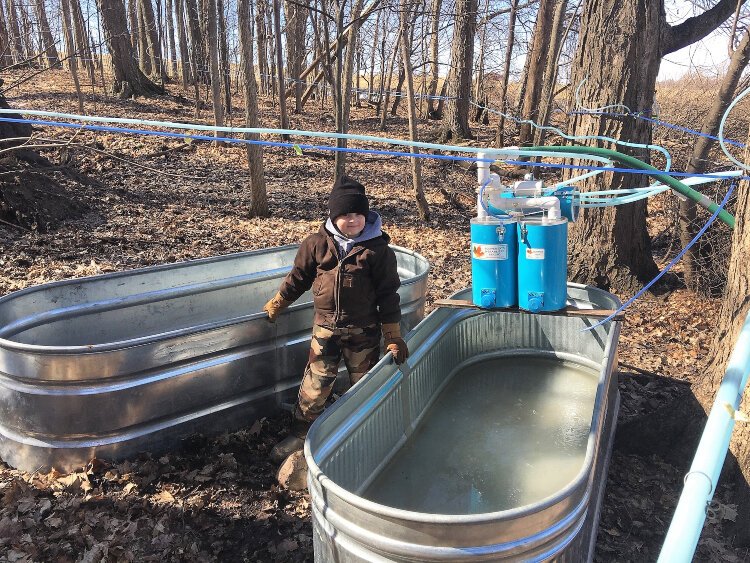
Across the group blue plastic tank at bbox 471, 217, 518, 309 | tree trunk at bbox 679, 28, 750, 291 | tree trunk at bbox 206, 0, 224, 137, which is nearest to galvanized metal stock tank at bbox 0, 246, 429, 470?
blue plastic tank at bbox 471, 217, 518, 309

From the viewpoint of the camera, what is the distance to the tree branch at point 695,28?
5477 mm

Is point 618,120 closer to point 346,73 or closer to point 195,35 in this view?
point 346,73

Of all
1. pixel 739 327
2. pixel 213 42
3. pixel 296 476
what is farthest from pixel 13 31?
pixel 739 327

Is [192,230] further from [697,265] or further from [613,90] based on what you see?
[697,265]

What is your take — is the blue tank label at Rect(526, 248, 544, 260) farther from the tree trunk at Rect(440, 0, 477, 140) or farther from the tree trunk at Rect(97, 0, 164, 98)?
the tree trunk at Rect(97, 0, 164, 98)

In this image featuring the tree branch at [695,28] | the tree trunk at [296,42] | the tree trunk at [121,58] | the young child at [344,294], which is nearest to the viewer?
the young child at [344,294]

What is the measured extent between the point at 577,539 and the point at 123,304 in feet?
10.8

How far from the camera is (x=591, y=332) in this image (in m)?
4.41

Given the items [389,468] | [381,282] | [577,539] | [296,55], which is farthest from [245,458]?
[296,55]

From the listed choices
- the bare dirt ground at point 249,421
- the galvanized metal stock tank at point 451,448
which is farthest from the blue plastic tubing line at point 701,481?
the bare dirt ground at point 249,421

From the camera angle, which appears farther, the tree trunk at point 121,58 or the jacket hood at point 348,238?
the tree trunk at point 121,58

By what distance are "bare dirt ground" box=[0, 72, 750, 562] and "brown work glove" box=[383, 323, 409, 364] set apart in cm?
95

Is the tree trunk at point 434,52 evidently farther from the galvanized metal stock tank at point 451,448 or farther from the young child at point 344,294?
the young child at point 344,294

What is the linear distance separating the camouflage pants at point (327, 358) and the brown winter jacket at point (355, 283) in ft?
0.21
